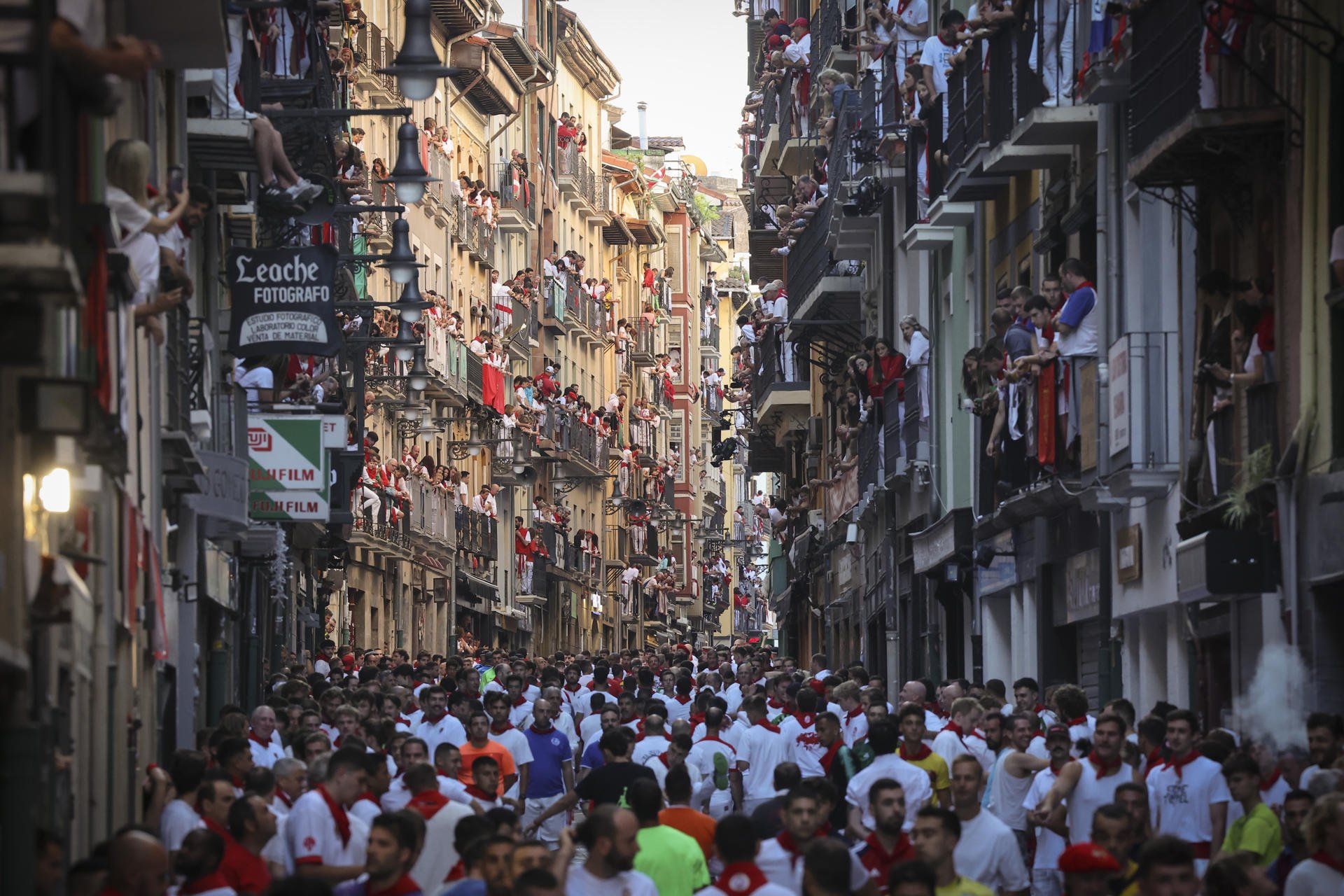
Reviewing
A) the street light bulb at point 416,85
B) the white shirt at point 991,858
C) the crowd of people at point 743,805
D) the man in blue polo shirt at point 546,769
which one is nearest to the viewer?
the crowd of people at point 743,805

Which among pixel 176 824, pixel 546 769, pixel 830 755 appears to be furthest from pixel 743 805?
pixel 176 824

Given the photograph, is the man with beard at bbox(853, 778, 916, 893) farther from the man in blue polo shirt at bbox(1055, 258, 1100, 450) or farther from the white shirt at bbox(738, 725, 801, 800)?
the man in blue polo shirt at bbox(1055, 258, 1100, 450)

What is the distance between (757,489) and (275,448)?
13311 cm

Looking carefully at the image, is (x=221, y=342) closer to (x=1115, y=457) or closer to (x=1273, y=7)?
(x=1115, y=457)

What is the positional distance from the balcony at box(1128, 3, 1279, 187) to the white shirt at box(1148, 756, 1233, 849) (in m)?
5.26

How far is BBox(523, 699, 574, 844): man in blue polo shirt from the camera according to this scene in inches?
801

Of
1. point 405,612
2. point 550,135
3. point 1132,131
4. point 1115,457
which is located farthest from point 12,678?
point 550,135

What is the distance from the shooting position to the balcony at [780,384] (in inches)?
2084

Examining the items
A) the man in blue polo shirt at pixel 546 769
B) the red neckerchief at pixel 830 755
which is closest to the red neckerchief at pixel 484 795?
the red neckerchief at pixel 830 755

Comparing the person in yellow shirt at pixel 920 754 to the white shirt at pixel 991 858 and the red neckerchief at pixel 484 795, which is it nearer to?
the red neckerchief at pixel 484 795

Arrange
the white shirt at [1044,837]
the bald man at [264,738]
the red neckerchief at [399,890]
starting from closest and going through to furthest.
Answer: the red neckerchief at [399,890], the white shirt at [1044,837], the bald man at [264,738]

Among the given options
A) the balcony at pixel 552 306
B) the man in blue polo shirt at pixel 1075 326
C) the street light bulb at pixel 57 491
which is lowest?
the street light bulb at pixel 57 491

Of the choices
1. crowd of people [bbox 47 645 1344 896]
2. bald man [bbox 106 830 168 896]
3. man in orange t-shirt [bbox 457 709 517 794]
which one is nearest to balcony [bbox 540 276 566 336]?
crowd of people [bbox 47 645 1344 896]

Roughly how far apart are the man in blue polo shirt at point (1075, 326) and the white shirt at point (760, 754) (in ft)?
20.3
